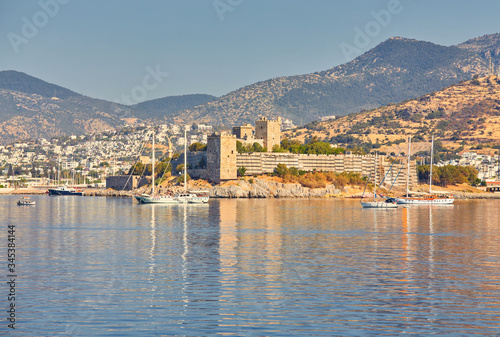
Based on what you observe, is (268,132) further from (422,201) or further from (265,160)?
(422,201)

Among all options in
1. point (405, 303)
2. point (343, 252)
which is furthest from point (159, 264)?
point (405, 303)

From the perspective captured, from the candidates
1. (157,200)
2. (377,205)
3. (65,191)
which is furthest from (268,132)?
(377,205)

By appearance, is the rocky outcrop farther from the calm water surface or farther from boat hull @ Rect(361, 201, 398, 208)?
the calm water surface

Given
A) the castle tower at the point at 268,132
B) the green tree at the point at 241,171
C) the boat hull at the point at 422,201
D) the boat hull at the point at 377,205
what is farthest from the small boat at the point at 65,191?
the boat hull at the point at 377,205

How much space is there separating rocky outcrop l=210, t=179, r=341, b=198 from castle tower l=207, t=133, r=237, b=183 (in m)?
4.24

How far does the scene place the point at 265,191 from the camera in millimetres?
137750

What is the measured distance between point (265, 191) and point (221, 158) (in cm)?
1256

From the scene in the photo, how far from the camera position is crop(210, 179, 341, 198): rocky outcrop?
135 meters

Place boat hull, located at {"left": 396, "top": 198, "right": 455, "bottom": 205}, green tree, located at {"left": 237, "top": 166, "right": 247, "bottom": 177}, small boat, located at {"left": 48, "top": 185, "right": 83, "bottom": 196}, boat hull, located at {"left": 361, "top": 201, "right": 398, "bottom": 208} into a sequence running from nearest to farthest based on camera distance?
boat hull, located at {"left": 361, "top": 201, "right": 398, "bottom": 208} → boat hull, located at {"left": 396, "top": 198, "right": 455, "bottom": 205} → green tree, located at {"left": 237, "top": 166, "right": 247, "bottom": 177} → small boat, located at {"left": 48, "top": 185, "right": 83, "bottom": 196}

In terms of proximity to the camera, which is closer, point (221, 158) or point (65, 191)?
point (221, 158)

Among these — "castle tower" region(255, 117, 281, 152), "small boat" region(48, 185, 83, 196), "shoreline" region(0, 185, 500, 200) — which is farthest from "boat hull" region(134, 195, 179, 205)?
"castle tower" region(255, 117, 281, 152)

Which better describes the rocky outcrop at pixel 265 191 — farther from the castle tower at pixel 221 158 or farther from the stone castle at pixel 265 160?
the stone castle at pixel 265 160

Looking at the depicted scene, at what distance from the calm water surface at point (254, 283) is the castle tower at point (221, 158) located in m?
86.2

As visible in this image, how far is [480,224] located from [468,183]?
107566mm
